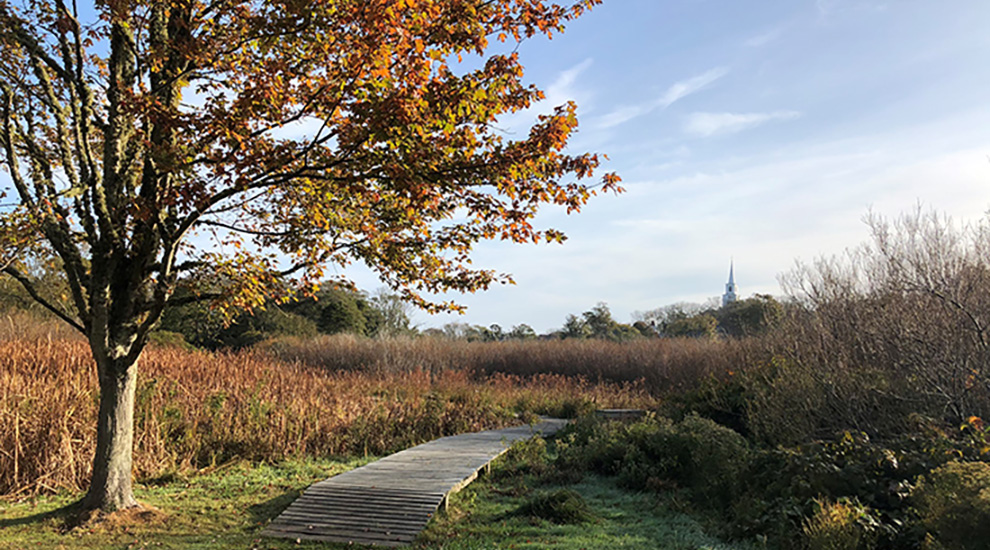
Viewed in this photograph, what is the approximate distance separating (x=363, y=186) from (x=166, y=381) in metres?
5.23

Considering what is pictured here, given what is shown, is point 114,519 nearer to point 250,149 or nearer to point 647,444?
point 250,149

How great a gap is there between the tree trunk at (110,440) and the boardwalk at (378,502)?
1241mm

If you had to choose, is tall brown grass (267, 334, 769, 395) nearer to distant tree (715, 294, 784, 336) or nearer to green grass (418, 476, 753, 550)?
green grass (418, 476, 753, 550)

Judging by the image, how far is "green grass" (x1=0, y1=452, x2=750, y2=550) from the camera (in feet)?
14.8

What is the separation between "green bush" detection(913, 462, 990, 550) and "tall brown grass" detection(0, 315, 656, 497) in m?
6.00

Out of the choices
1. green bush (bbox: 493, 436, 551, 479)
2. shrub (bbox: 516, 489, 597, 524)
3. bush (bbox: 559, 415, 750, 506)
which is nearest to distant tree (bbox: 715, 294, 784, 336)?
bush (bbox: 559, 415, 750, 506)

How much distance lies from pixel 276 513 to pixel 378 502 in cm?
93

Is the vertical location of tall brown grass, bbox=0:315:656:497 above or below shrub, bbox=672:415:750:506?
above

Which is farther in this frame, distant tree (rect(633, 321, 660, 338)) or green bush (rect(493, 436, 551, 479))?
distant tree (rect(633, 321, 660, 338))

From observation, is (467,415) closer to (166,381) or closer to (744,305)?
(166,381)

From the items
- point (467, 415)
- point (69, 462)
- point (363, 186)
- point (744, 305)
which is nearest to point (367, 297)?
point (744, 305)

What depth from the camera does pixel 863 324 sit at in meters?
7.86

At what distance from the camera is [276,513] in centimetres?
536

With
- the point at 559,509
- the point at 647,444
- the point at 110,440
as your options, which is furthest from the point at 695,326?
the point at 110,440
